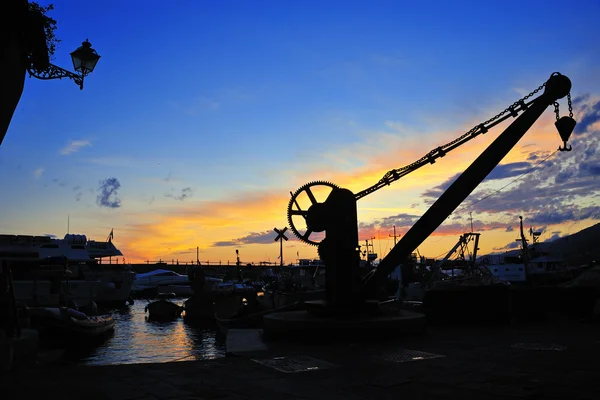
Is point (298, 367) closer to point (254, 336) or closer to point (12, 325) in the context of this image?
point (254, 336)

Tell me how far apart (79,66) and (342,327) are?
8797 millimetres

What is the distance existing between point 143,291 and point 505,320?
105 metres

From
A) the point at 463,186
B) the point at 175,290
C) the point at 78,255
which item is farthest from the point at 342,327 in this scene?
the point at 175,290

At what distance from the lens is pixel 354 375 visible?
25.8ft

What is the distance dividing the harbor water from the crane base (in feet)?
34.3

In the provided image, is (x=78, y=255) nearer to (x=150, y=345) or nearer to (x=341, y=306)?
(x=150, y=345)

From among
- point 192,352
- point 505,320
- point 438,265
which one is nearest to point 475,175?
point 505,320

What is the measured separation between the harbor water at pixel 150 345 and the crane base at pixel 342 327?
10457 millimetres

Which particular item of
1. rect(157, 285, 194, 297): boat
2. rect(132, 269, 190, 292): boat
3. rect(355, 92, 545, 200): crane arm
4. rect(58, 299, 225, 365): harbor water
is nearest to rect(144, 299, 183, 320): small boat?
rect(58, 299, 225, 365): harbor water

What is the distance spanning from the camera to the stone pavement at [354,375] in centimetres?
651

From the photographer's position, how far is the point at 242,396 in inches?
253

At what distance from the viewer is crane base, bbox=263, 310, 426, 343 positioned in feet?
41.2

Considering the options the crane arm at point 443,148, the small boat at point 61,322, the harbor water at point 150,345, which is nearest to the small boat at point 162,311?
the harbor water at point 150,345

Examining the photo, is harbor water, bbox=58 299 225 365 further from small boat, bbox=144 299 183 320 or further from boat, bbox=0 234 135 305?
boat, bbox=0 234 135 305
